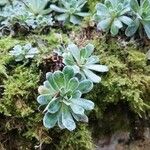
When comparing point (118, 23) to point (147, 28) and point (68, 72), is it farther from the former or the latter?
point (68, 72)

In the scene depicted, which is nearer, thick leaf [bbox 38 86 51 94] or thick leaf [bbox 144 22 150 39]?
thick leaf [bbox 38 86 51 94]

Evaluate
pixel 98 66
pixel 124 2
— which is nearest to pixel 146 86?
pixel 98 66

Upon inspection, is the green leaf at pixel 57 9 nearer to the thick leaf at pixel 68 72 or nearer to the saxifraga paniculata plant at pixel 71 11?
the saxifraga paniculata plant at pixel 71 11

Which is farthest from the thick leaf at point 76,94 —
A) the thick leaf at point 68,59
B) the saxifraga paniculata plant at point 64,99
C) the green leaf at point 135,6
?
the green leaf at point 135,6

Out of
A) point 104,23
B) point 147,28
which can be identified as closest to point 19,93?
point 104,23

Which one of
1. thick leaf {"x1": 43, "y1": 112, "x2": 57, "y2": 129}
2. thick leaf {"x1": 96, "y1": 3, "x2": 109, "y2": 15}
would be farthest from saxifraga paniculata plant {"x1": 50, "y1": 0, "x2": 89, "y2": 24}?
thick leaf {"x1": 43, "y1": 112, "x2": 57, "y2": 129}

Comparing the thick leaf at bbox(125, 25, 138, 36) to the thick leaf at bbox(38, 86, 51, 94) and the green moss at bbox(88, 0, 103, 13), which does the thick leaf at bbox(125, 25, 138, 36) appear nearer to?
the green moss at bbox(88, 0, 103, 13)
